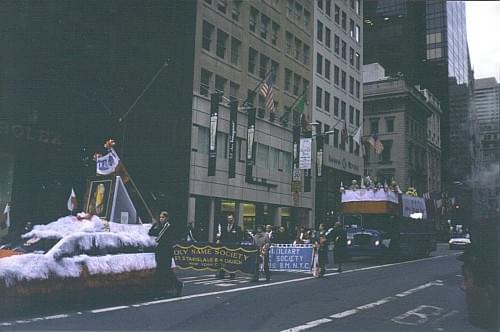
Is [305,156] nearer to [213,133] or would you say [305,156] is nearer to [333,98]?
[213,133]

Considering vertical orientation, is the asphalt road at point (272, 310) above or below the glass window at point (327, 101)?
below

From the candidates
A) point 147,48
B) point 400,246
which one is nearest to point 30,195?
point 147,48

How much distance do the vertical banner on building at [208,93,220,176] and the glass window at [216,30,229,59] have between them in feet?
10.9

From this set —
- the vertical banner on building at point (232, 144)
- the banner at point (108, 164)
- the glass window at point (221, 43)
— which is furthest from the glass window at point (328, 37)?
the banner at point (108, 164)

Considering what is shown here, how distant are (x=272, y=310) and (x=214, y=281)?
5.04 metres

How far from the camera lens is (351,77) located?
1650 inches

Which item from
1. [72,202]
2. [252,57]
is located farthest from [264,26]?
[72,202]

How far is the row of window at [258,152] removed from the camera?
26.8 metres

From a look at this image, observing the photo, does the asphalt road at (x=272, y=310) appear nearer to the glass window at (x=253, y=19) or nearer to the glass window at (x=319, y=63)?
the glass window at (x=253, y=19)

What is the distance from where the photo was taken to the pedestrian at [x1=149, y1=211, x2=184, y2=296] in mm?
10523

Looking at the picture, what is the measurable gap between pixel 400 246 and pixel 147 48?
14.9m

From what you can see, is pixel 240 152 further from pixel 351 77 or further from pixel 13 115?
pixel 351 77

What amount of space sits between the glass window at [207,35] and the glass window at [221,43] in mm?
506

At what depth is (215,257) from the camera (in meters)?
15.1
